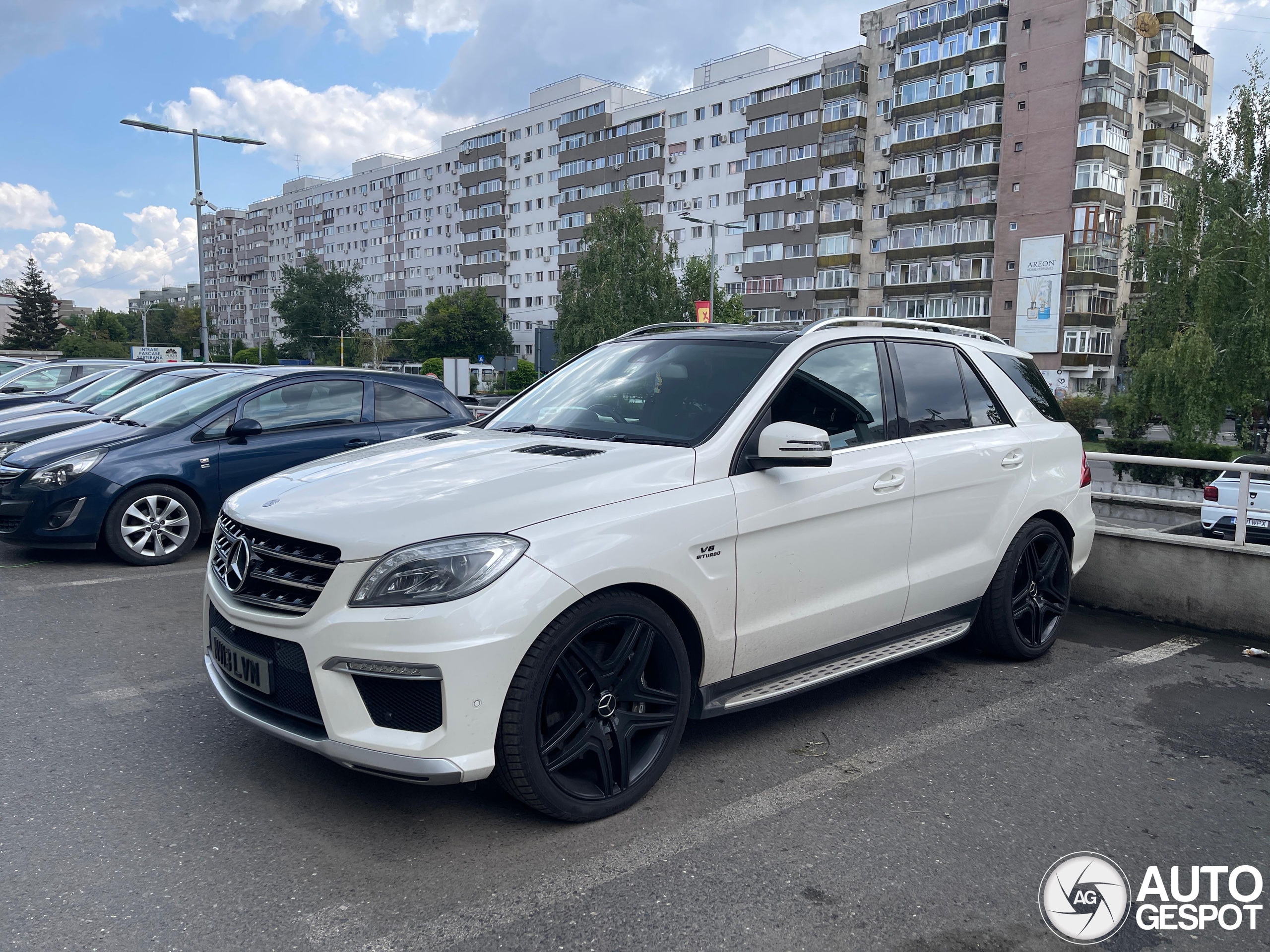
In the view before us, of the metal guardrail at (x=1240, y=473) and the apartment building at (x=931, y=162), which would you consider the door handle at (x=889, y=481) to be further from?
the apartment building at (x=931, y=162)

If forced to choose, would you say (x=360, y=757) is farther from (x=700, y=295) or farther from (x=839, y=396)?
(x=700, y=295)

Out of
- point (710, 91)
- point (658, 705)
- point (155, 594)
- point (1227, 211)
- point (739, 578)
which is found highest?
point (710, 91)

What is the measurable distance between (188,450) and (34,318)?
121m

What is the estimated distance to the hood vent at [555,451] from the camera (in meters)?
3.62

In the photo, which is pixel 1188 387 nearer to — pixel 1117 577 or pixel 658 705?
pixel 1117 577

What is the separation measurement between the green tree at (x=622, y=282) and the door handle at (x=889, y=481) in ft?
168

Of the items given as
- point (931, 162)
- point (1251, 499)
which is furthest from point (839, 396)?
point (931, 162)

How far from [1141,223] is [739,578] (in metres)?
63.5

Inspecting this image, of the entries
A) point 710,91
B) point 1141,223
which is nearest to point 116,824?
point 1141,223

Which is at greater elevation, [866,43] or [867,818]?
[866,43]

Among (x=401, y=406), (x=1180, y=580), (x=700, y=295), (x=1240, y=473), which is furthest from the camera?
(x=700, y=295)

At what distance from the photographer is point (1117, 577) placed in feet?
→ 21.1

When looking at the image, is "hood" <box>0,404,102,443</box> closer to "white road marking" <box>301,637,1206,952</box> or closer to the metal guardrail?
"white road marking" <box>301,637,1206,952</box>

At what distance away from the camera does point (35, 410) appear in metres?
11.0
